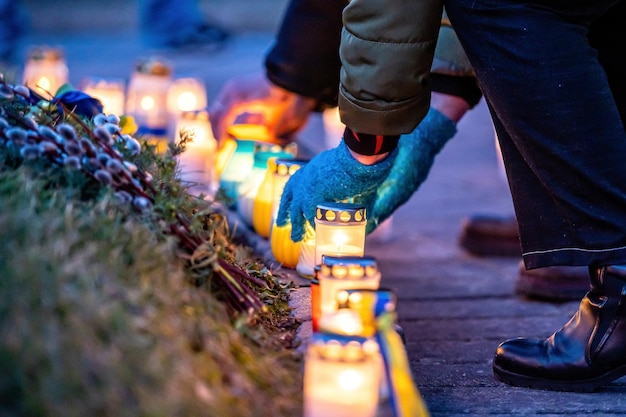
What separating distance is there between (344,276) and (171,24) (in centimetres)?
619

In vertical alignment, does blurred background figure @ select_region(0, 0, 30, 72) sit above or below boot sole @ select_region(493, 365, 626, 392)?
below

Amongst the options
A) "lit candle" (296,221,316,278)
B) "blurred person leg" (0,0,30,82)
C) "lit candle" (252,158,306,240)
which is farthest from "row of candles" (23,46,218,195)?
"blurred person leg" (0,0,30,82)

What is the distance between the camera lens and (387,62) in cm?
165

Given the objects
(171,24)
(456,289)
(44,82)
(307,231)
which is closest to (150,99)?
→ (44,82)

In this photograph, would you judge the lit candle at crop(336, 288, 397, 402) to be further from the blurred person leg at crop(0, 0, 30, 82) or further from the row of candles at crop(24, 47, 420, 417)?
the blurred person leg at crop(0, 0, 30, 82)

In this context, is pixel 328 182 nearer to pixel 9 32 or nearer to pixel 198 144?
pixel 198 144

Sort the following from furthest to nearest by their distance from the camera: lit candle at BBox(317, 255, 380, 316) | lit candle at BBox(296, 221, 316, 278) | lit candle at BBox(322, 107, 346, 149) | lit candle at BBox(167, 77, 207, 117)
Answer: lit candle at BBox(167, 77, 207, 117) < lit candle at BBox(322, 107, 346, 149) < lit candle at BBox(296, 221, 316, 278) < lit candle at BBox(317, 255, 380, 316)

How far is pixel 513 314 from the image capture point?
2348 millimetres

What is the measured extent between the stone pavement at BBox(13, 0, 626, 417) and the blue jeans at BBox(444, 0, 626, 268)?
274 millimetres

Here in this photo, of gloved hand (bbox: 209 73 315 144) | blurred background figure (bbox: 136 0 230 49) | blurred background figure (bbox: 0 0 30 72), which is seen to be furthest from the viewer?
blurred background figure (bbox: 136 0 230 49)

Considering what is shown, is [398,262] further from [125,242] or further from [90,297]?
[90,297]

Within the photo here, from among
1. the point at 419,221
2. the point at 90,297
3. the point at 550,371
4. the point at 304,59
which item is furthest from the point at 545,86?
the point at 419,221

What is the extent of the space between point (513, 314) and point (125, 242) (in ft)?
4.46

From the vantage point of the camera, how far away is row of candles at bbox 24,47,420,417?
1089 millimetres
